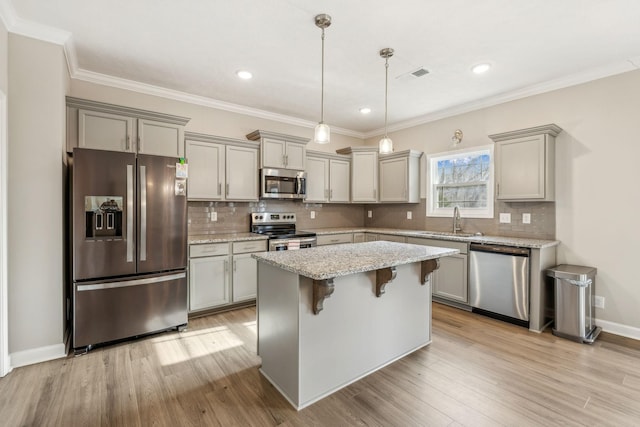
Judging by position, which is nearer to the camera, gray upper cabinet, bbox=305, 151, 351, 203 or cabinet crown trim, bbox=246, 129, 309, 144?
cabinet crown trim, bbox=246, 129, 309, 144

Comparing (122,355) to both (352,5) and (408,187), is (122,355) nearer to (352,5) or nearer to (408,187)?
(352,5)

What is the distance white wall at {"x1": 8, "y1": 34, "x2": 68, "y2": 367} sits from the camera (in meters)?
2.36

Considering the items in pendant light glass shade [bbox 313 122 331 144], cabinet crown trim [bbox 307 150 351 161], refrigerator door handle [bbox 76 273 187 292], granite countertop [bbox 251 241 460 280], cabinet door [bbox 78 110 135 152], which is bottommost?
refrigerator door handle [bbox 76 273 187 292]

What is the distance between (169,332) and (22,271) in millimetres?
1314

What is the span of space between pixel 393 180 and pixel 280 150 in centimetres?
191

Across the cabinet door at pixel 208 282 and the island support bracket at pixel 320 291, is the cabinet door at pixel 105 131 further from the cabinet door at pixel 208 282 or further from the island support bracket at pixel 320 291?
the island support bracket at pixel 320 291

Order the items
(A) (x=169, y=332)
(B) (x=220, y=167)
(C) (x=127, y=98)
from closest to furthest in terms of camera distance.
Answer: (A) (x=169, y=332)
(C) (x=127, y=98)
(B) (x=220, y=167)

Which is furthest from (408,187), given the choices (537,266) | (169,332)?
(169,332)

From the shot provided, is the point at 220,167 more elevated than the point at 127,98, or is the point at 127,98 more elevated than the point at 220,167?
the point at 127,98

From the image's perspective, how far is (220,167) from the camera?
388cm

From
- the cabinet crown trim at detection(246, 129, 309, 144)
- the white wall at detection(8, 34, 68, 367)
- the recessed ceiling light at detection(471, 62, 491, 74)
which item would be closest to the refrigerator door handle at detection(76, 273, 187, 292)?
the white wall at detection(8, 34, 68, 367)

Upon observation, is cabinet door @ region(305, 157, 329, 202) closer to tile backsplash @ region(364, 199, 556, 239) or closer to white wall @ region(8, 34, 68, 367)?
tile backsplash @ region(364, 199, 556, 239)

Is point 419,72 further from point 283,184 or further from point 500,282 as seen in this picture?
point 500,282

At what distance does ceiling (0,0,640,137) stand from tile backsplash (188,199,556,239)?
56.7 inches
